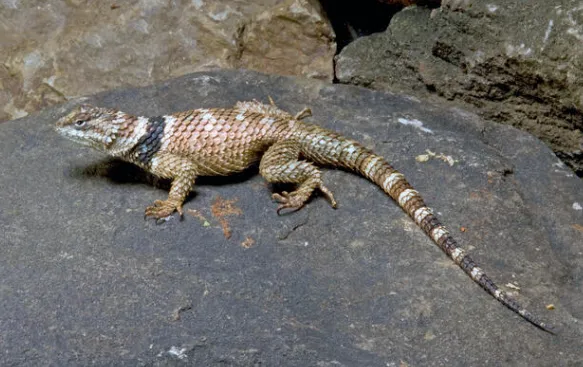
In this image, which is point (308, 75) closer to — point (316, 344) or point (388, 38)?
point (388, 38)

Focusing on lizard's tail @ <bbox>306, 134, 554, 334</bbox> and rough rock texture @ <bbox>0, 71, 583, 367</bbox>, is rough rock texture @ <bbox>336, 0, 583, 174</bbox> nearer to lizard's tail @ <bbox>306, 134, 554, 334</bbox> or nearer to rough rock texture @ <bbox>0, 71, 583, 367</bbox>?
rough rock texture @ <bbox>0, 71, 583, 367</bbox>

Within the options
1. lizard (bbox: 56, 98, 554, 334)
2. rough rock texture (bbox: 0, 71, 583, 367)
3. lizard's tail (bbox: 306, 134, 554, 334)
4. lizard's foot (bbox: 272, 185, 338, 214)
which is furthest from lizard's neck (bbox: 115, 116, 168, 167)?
lizard's tail (bbox: 306, 134, 554, 334)

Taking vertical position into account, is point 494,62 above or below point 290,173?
above

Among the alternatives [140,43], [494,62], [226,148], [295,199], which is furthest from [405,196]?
[140,43]

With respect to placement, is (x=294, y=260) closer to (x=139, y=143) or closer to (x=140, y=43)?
(x=139, y=143)

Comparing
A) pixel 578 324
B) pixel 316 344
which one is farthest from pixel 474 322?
pixel 316 344
